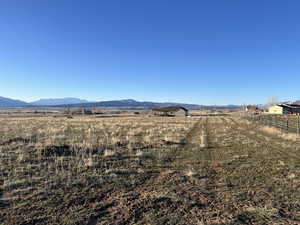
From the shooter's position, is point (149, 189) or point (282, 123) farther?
point (282, 123)

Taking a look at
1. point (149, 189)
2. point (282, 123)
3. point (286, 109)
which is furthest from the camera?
point (286, 109)

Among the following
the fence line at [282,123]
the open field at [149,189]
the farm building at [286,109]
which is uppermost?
the farm building at [286,109]

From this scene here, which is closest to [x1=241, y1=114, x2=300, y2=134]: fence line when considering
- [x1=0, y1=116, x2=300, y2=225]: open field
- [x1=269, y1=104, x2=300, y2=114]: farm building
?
[x1=0, y1=116, x2=300, y2=225]: open field

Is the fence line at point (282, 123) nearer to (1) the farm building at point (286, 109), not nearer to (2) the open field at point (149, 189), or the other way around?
(2) the open field at point (149, 189)

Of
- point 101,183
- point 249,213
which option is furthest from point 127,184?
point 249,213

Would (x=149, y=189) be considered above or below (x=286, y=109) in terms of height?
below

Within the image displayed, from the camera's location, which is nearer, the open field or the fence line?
the open field

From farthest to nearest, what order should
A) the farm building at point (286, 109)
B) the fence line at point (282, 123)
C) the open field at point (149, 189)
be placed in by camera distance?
1. the farm building at point (286, 109)
2. the fence line at point (282, 123)
3. the open field at point (149, 189)

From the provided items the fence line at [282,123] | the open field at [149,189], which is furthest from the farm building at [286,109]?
the open field at [149,189]

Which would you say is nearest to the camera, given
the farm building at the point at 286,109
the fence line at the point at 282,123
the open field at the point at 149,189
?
the open field at the point at 149,189

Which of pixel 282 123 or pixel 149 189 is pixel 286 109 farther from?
pixel 149 189

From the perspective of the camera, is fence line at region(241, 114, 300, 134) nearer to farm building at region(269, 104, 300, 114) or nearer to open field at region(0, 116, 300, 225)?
open field at region(0, 116, 300, 225)

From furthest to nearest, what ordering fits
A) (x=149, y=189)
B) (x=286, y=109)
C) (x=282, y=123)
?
1. (x=286, y=109)
2. (x=282, y=123)
3. (x=149, y=189)

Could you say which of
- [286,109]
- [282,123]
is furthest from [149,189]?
[286,109]
